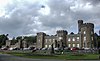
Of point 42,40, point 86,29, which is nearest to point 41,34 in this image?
point 42,40

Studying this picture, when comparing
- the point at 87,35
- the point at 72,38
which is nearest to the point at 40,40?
the point at 72,38

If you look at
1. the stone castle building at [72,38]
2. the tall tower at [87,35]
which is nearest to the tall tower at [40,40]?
the stone castle building at [72,38]

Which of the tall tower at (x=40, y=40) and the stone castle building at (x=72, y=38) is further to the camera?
the tall tower at (x=40, y=40)

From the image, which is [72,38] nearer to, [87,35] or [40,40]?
[87,35]

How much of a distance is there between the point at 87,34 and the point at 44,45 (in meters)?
29.5

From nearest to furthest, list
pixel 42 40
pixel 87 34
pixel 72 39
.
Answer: pixel 87 34, pixel 72 39, pixel 42 40

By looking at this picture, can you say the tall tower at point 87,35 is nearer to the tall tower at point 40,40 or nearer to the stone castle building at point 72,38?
the stone castle building at point 72,38

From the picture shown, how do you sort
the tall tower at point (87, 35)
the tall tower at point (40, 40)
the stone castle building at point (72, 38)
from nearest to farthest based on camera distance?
the tall tower at point (87, 35) < the stone castle building at point (72, 38) < the tall tower at point (40, 40)

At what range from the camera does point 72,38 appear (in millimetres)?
123062

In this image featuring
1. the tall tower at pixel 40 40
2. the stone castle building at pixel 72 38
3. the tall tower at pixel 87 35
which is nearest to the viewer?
the tall tower at pixel 87 35

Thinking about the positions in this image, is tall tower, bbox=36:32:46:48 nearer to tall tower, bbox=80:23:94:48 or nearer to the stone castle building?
the stone castle building

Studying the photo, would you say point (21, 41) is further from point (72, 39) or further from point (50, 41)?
point (72, 39)

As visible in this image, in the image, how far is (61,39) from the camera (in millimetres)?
124062

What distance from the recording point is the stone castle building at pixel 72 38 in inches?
4508
